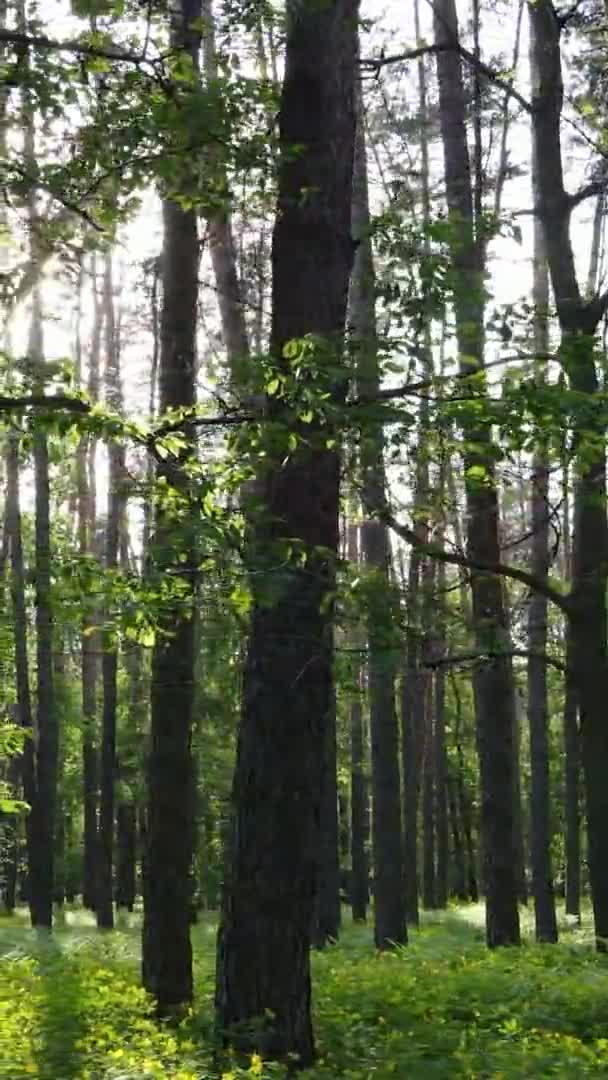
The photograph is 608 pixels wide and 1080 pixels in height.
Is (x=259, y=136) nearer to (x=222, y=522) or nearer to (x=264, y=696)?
(x=222, y=522)

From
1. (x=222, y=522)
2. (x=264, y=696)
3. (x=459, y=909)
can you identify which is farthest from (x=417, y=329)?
(x=459, y=909)

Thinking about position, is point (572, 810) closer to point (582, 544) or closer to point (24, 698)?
point (24, 698)

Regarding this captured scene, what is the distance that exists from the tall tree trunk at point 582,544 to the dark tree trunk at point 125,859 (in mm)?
21734

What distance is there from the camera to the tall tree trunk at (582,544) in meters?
9.77

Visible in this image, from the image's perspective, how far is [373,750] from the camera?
13797 mm

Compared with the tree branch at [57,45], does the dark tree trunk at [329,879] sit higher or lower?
lower

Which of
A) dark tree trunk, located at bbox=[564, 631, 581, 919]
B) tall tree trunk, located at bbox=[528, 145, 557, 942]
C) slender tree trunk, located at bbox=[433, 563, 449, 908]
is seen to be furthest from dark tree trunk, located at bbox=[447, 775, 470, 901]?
tall tree trunk, located at bbox=[528, 145, 557, 942]

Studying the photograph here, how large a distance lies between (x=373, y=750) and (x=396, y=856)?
1.20 meters

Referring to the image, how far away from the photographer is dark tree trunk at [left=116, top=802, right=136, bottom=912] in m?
30.8

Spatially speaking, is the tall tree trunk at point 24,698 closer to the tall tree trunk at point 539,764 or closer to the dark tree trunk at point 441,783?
the tall tree trunk at point 539,764

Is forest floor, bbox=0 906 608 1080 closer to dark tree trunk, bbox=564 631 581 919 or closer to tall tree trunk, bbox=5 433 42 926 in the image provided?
tall tree trunk, bbox=5 433 42 926

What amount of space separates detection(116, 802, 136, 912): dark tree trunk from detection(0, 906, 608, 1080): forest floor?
63.3ft

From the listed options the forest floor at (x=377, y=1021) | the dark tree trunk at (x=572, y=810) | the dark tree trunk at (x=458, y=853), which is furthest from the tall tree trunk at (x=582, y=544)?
the dark tree trunk at (x=458, y=853)

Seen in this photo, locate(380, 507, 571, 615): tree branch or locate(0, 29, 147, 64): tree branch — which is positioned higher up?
locate(0, 29, 147, 64): tree branch
